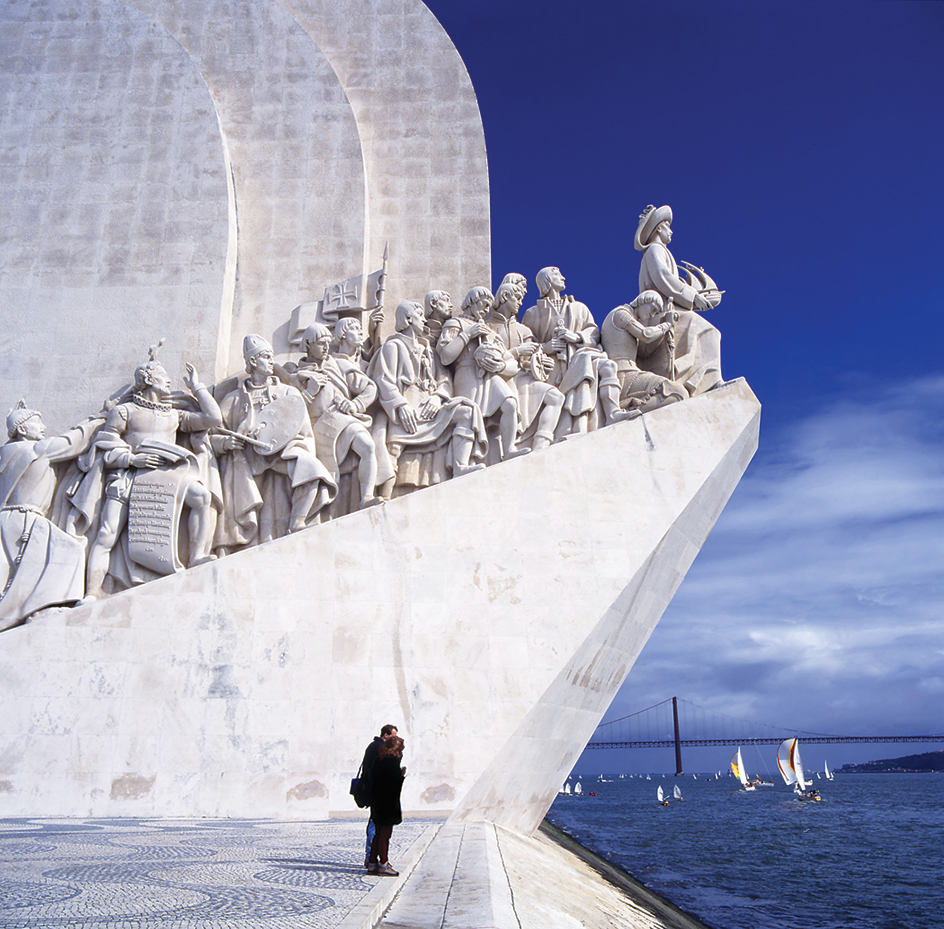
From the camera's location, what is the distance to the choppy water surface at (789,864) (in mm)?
9141

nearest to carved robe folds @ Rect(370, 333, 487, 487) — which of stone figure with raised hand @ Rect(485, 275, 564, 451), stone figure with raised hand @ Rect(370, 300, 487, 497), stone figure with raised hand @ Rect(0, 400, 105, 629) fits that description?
stone figure with raised hand @ Rect(370, 300, 487, 497)

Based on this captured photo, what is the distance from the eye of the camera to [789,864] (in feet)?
45.2

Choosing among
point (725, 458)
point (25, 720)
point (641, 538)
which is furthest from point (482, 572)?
point (25, 720)

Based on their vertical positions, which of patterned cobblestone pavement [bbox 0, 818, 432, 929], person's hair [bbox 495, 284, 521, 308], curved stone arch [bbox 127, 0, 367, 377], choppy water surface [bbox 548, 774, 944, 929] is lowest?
choppy water surface [bbox 548, 774, 944, 929]

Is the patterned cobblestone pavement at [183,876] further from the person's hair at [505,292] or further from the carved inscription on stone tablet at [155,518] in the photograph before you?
the person's hair at [505,292]

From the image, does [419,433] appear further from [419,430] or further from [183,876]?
[183,876]

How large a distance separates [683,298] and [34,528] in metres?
5.95

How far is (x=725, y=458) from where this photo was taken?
24.3 ft

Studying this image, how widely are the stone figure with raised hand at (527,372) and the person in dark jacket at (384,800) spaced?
167 inches

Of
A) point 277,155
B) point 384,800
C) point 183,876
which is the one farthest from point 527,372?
point 183,876

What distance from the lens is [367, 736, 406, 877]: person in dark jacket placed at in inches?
124

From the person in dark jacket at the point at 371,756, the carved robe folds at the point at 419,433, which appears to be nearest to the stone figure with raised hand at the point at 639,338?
the carved robe folds at the point at 419,433

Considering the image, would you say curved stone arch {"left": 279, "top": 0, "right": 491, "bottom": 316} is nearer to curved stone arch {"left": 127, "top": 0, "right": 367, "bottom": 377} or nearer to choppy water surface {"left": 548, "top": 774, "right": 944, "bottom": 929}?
curved stone arch {"left": 127, "top": 0, "right": 367, "bottom": 377}

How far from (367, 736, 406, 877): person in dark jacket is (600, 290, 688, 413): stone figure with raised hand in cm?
508
